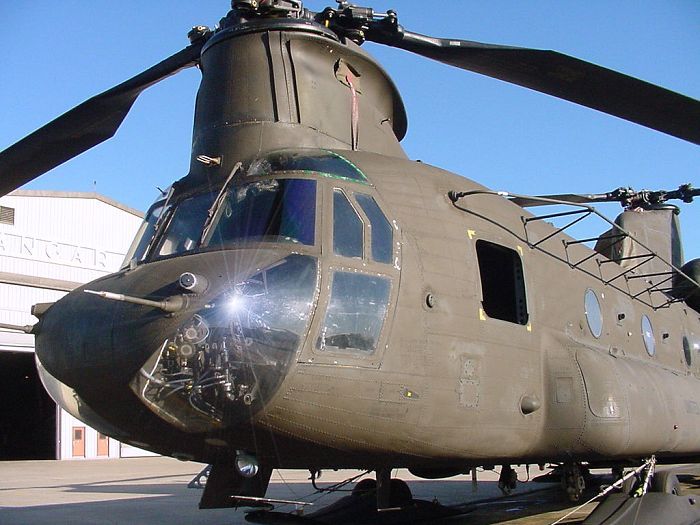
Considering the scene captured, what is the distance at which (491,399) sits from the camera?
19.5ft

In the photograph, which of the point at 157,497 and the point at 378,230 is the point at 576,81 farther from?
the point at 157,497

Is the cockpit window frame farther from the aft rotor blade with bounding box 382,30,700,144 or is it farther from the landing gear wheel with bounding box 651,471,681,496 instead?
the landing gear wheel with bounding box 651,471,681,496

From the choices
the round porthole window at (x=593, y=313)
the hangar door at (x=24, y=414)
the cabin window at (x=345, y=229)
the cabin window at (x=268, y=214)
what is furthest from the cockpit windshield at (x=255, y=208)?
the hangar door at (x=24, y=414)

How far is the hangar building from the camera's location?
25.3m

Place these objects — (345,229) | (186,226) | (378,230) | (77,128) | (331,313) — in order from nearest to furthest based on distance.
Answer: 1. (331,313)
2. (345,229)
3. (378,230)
4. (186,226)
5. (77,128)

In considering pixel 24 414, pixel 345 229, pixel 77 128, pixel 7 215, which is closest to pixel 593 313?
pixel 345 229

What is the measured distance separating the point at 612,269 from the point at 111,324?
6558 mm

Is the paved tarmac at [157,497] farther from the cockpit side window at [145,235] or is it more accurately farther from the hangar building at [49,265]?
the hangar building at [49,265]

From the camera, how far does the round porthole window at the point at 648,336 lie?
9398 millimetres

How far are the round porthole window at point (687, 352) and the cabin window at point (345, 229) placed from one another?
722 cm

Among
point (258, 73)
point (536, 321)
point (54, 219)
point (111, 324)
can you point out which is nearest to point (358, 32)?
point (258, 73)

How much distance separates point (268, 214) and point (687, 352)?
7792 mm

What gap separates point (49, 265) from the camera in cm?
2697

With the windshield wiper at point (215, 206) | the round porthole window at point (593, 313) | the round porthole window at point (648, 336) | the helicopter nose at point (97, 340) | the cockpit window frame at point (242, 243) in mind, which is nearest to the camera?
the helicopter nose at point (97, 340)
